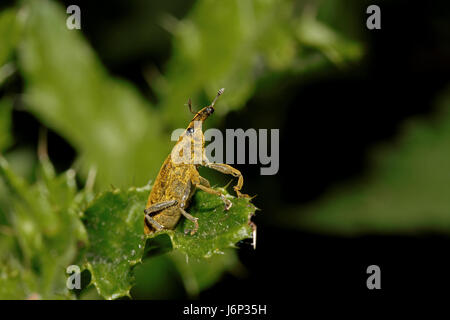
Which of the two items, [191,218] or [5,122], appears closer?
[191,218]

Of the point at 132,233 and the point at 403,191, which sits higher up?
the point at 403,191

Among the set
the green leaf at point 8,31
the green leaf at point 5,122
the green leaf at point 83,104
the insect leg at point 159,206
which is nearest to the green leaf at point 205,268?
the insect leg at point 159,206

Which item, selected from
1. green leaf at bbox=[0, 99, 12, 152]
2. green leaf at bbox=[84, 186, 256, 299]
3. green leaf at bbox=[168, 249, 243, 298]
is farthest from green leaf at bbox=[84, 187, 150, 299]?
green leaf at bbox=[0, 99, 12, 152]

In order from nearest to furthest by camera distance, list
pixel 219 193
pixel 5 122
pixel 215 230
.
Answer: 1. pixel 215 230
2. pixel 219 193
3. pixel 5 122

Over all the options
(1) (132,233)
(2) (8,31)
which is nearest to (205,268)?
(1) (132,233)

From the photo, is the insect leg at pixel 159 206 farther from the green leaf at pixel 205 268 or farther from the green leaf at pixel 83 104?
the green leaf at pixel 83 104

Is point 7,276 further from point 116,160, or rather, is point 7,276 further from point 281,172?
point 281,172

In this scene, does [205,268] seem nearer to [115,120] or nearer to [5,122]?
[115,120]
